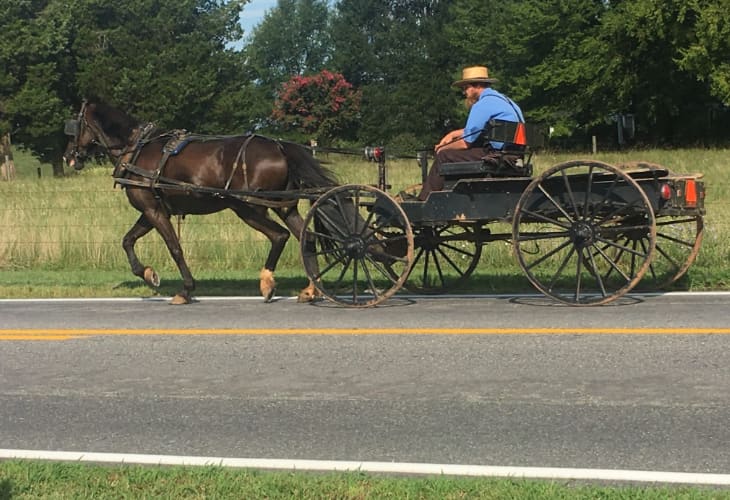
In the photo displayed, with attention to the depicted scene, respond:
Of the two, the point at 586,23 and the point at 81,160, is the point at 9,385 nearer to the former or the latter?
the point at 81,160

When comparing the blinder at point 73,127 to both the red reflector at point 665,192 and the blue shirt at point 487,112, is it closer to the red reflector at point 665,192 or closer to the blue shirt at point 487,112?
the blue shirt at point 487,112

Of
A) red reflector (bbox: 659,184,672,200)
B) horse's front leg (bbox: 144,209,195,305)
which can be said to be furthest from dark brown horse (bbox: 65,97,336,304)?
red reflector (bbox: 659,184,672,200)

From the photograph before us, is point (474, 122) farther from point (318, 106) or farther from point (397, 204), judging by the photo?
point (318, 106)

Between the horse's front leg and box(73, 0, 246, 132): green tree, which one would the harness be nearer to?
the horse's front leg

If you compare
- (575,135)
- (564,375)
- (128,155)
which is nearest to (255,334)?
(564,375)

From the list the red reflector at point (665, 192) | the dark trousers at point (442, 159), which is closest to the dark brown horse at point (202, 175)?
the dark trousers at point (442, 159)

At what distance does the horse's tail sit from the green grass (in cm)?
608

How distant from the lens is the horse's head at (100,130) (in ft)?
35.5

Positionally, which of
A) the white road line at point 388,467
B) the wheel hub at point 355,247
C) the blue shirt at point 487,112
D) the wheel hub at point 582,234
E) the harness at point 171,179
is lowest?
the white road line at point 388,467

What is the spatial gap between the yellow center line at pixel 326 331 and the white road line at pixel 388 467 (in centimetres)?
317

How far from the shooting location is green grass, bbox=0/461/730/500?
13.5 feet

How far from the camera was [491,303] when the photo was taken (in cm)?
943

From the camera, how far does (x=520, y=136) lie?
9000 mm

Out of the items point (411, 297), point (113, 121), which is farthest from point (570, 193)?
point (113, 121)
